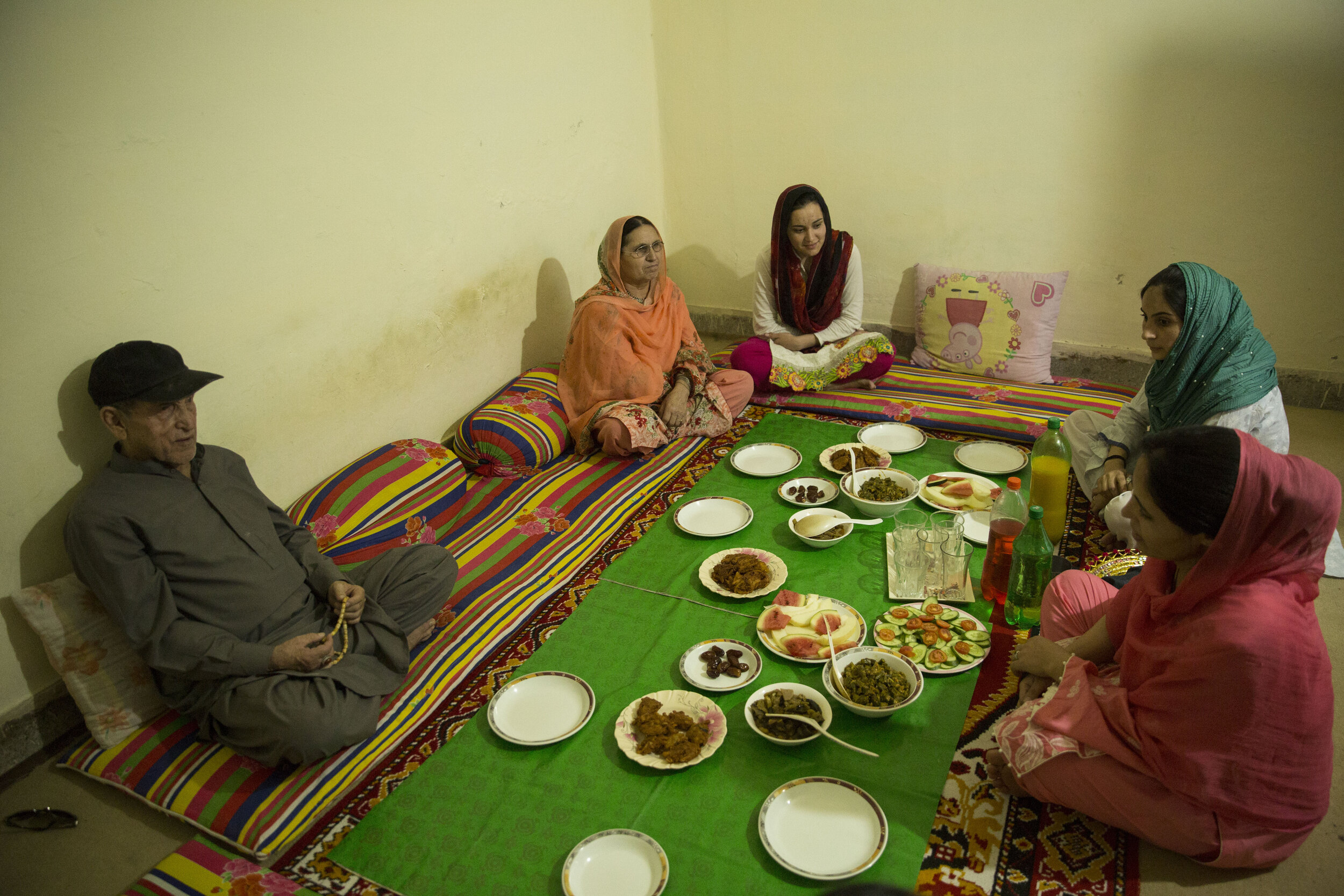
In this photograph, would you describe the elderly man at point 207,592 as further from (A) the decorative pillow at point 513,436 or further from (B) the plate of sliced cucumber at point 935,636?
(B) the plate of sliced cucumber at point 935,636

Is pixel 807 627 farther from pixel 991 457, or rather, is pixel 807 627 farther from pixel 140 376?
pixel 140 376

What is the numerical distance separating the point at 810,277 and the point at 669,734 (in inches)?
116

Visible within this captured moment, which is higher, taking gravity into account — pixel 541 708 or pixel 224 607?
pixel 224 607

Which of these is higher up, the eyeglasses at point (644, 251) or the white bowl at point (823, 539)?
the eyeglasses at point (644, 251)

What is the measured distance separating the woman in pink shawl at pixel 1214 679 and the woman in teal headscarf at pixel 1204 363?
1.11 meters

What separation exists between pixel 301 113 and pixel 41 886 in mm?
2538

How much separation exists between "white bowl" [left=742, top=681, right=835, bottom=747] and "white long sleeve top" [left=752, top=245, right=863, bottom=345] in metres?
2.60

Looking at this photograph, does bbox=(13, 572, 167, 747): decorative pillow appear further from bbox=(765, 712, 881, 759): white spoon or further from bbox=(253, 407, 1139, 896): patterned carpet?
bbox=(765, 712, 881, 759): white spoon

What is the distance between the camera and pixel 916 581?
279cm

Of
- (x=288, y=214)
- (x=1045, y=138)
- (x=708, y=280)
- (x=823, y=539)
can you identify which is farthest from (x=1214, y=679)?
(x=708, y=280)

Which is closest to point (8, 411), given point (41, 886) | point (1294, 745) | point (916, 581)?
point (41, 886)

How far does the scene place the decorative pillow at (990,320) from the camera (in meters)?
4.50

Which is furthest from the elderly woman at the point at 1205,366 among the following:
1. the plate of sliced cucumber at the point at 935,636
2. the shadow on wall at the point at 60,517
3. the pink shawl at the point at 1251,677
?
the shadow on wall at the point at 60,517

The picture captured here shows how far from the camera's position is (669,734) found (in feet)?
→ 7.48
